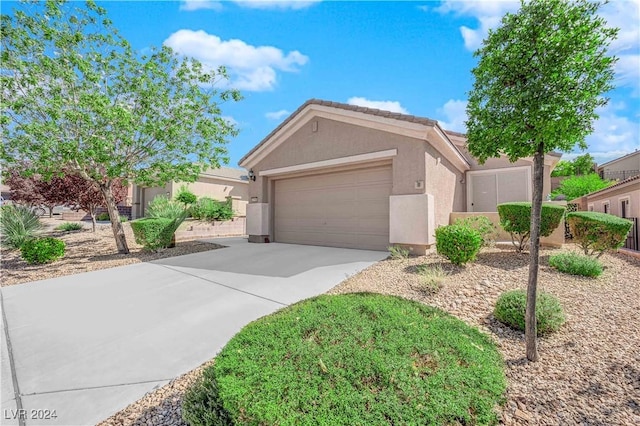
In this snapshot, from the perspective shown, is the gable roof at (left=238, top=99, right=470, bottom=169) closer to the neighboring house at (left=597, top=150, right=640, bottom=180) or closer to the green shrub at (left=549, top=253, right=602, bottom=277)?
the green shrub at (left=549, top=253, right=602, bottom=277)

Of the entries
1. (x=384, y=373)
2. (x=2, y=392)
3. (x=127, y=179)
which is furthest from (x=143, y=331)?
(x=127, y=179)

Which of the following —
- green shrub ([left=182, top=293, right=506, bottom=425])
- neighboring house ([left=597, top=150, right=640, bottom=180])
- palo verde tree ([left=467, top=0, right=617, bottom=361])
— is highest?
neighboring house ([left=597, top=150, right=640, bottom=180])

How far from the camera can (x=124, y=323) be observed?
13.5ft

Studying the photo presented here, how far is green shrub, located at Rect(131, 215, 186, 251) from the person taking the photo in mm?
9523

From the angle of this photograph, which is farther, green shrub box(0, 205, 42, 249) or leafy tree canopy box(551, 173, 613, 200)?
leafy tree canopy box(551, 173, 613, 200)

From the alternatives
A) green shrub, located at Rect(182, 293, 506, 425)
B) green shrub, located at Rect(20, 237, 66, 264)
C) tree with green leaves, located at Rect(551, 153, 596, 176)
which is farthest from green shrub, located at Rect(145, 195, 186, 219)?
tree with green leaves, located at Rect(551, 153, 596, 176)

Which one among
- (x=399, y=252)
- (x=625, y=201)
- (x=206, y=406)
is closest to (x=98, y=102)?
(x=206, y=406)

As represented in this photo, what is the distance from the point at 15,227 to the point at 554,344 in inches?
572

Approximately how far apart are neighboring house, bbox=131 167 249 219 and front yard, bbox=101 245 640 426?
1815 cm

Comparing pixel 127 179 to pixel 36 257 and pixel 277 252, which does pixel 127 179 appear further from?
pixel 277 252

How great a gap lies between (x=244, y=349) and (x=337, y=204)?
7734mm

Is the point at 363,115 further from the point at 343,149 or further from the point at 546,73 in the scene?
the point at 546,73

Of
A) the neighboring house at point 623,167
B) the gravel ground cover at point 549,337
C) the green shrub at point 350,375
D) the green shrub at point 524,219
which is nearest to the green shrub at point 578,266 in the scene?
the gravel ground cover at point 549,337

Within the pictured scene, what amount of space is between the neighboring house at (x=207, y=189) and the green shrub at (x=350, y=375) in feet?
64.2
